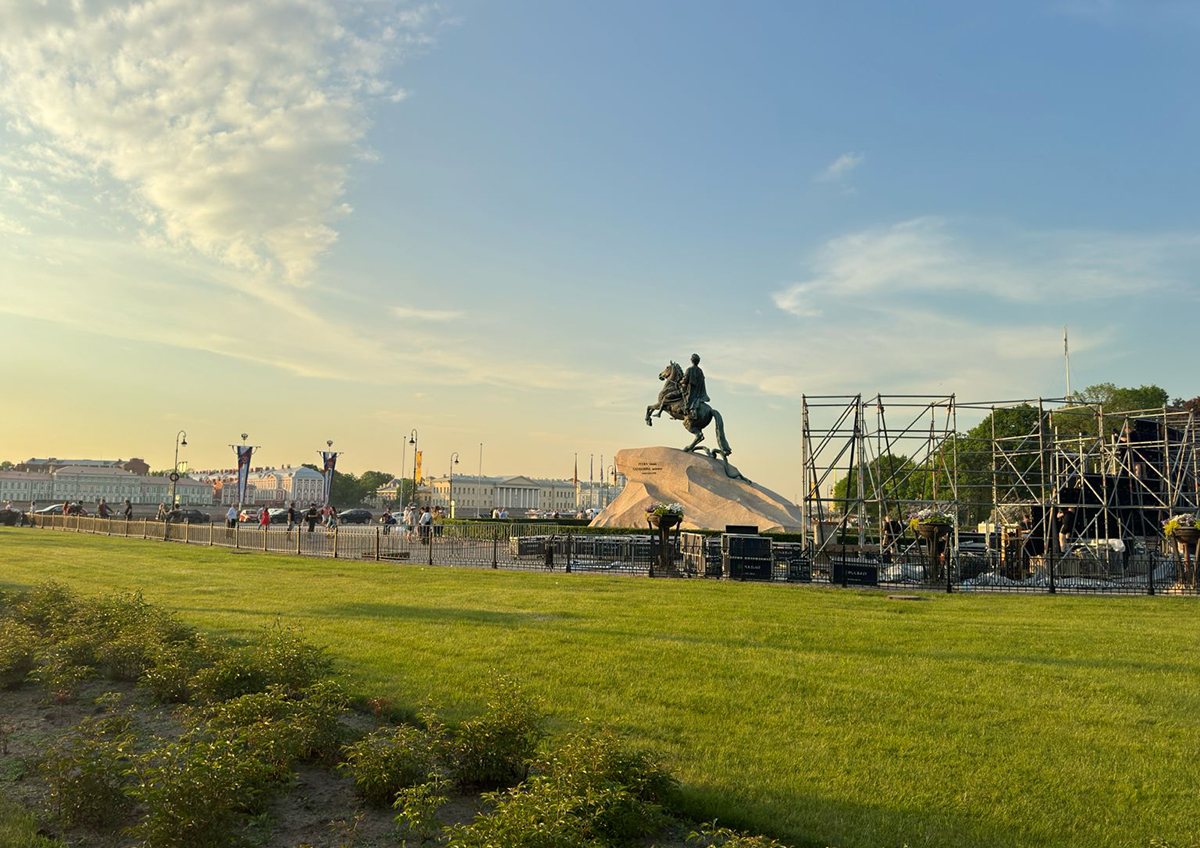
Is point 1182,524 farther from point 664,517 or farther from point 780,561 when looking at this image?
point 664,517

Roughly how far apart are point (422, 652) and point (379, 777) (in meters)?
4.65

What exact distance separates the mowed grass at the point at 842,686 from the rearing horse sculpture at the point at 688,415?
69.7 feet

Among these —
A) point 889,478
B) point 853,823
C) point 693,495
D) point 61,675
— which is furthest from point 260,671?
point 693,495

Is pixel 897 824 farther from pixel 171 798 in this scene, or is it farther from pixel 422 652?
pixel 422 652

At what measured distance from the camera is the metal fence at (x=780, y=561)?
19.5m

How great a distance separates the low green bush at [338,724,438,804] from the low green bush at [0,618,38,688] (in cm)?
466

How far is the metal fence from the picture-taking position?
1955 cm

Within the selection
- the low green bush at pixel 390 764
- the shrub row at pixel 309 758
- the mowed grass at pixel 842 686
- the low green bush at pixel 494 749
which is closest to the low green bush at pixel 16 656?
the shrub row at pixel 309 758

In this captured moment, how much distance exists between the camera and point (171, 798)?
430 centimetres

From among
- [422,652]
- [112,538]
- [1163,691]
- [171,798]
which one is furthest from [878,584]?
[112,538]

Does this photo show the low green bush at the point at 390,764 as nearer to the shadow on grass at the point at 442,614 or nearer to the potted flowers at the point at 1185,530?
the shadow on grass at the point at 442,614

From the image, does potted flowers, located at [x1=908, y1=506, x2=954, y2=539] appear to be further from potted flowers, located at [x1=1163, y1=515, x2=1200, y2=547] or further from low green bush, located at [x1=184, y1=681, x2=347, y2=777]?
low green bush, located at [x1=184, y1=681, x2=347, y2=777]

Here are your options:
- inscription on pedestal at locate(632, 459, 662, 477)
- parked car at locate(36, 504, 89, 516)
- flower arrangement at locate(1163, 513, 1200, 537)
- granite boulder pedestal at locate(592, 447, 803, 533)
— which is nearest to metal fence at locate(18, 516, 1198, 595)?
flower arrangement at locate(1163, 513, 1200, 537)

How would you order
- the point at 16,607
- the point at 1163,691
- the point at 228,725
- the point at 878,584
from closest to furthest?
the point at 228,725
the point at 1163,691
the point at 16,607
the point at 878,584
